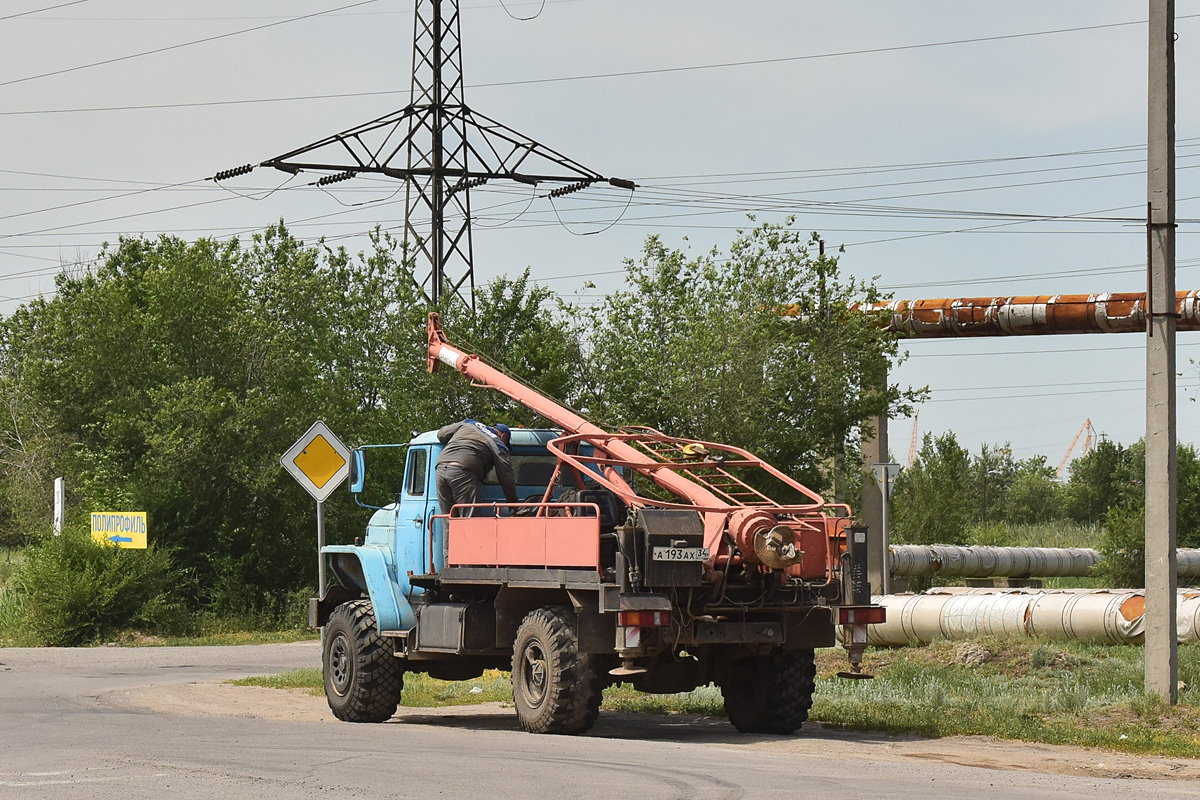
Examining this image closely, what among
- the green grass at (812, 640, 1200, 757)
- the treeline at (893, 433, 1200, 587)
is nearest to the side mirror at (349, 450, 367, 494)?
the green grass at (812, 640, 1200, 757)

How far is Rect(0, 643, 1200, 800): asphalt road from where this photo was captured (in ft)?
29.3

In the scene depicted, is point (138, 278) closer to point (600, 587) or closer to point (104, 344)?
point (104, 344)

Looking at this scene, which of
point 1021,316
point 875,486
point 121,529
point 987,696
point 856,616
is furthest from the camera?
point 1021,316

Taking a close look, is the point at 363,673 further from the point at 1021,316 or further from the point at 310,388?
the point at 1021,316

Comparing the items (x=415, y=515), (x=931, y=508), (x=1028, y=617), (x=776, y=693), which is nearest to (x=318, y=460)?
(x=415, y=515)

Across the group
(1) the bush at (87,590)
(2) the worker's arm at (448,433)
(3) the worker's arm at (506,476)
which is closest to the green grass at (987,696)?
(3) the worker's arm at (506,476)

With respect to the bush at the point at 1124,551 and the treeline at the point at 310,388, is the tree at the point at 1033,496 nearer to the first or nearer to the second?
the bush at the point at 1124,551

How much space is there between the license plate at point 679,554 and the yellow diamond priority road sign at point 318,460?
22.2 ft

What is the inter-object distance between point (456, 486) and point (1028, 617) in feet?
35.7

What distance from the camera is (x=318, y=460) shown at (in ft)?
60.4

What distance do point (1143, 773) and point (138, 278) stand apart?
36.0m

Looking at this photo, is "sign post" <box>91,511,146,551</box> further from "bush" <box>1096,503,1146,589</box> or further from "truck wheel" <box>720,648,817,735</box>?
"bush" <box>1096,503,1146,589</box>

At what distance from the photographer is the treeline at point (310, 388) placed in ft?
94.7

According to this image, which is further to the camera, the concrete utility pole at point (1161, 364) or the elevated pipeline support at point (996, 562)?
the elevated pipeline support at point (996, 562)
